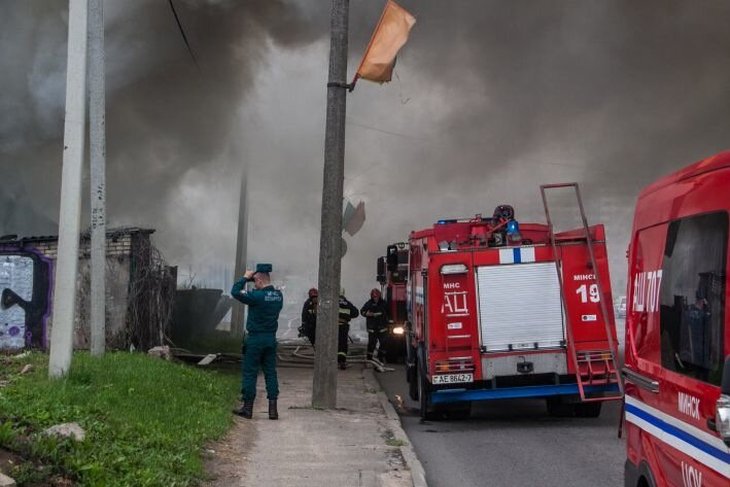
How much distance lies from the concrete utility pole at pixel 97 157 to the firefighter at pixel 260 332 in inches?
80.2

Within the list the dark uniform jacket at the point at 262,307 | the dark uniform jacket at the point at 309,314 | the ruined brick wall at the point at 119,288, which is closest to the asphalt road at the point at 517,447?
the dark uniform jacket at the point at 262,307

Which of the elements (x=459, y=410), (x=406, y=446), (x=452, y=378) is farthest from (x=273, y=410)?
(x=459, y=410)

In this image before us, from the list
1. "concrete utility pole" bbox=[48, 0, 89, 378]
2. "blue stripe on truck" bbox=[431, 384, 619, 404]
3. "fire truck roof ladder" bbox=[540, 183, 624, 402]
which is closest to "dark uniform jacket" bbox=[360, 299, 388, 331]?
"blue stripe on truck" bbox=[431, 384, 619, 404]

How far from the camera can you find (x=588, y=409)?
8938 mm

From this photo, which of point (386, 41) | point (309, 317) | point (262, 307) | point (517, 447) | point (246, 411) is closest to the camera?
point (517, 447)

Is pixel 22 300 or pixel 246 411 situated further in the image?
pixel 22 300

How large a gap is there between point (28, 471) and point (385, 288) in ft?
44.2

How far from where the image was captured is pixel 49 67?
12609mm

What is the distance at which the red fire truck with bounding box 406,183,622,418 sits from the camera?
27.5 feet

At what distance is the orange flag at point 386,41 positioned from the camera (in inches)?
336

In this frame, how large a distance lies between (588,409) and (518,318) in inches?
55.5

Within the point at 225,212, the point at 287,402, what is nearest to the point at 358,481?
the point at 287,402

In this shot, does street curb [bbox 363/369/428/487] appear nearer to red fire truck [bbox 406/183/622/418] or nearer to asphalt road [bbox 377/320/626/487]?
asphalt road [bbox 377/320/626/487]

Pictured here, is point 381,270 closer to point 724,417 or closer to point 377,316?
point 377,316
